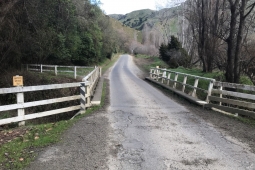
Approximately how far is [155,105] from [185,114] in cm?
167

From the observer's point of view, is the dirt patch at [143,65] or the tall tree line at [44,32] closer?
the tall tree line at [44,32]

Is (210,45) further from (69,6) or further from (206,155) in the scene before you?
(206,155)

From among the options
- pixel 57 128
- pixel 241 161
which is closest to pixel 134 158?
pixel 241 161

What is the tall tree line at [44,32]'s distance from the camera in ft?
41.4

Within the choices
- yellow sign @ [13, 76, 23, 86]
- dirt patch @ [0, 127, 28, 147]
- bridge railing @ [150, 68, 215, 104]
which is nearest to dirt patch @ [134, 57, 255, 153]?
bridge railing @ [150, 68, 215, 104]

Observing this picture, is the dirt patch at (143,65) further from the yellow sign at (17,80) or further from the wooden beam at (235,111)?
the yellow sign at (17,80)

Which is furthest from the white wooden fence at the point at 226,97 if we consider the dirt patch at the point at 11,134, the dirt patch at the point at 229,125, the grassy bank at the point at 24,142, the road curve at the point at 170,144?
the dirt patch at the point at 11,134

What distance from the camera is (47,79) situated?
17234 mm

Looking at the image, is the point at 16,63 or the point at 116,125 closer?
the point at 116,125

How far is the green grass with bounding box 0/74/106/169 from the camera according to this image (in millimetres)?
4152

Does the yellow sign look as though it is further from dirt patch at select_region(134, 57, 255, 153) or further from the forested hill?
the forested hill

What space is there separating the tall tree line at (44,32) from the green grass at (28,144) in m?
7.71

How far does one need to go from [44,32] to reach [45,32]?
724 millimetres

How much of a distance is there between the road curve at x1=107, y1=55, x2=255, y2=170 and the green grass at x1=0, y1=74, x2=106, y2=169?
1369mm
